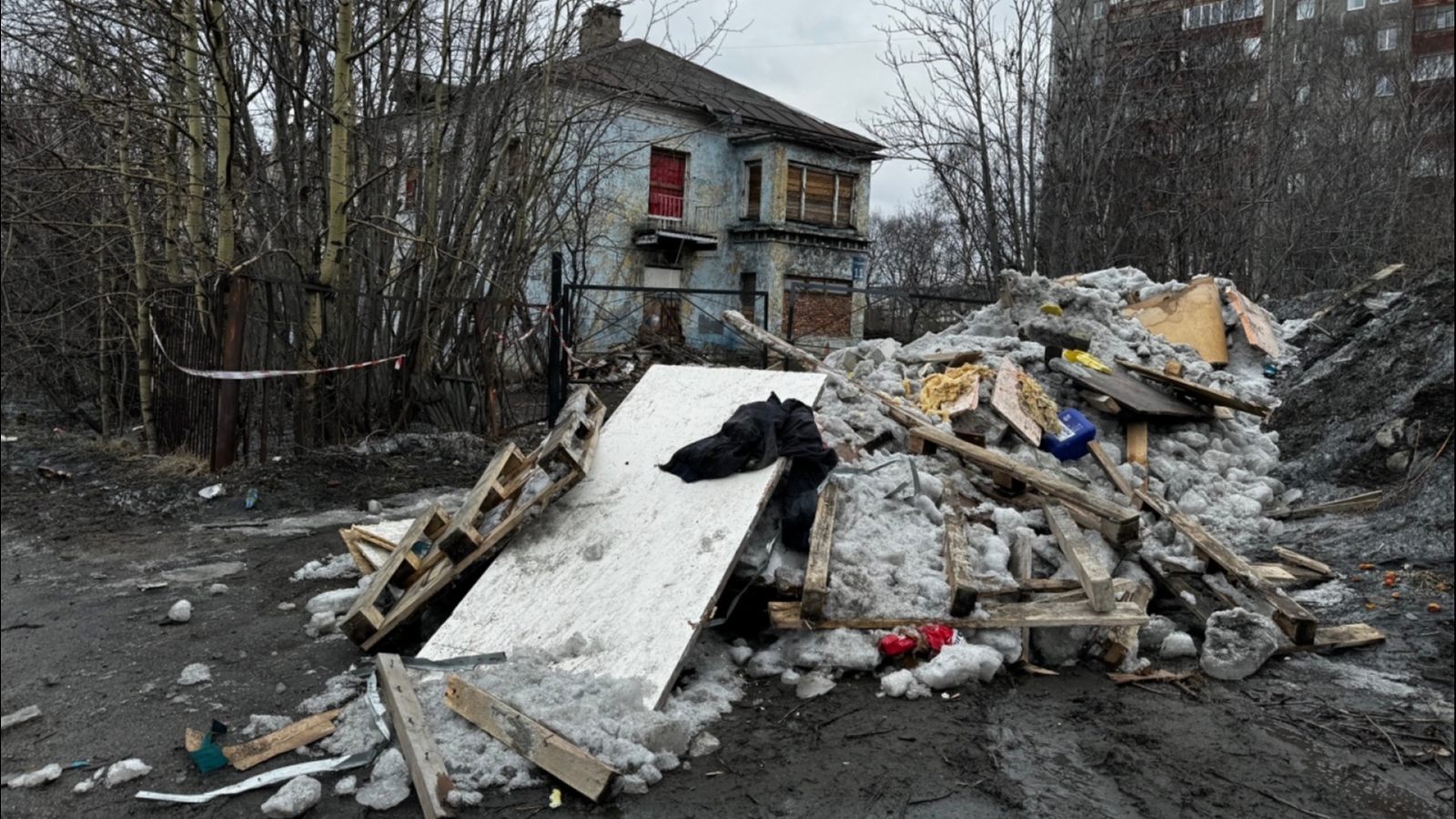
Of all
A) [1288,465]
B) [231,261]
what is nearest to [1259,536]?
[1288,465]

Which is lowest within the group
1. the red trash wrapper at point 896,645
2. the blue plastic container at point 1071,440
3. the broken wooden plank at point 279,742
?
the broken wooden plank at point 279,742

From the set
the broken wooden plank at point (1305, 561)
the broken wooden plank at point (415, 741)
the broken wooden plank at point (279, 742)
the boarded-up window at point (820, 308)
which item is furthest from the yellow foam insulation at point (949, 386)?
the boarded-up window at point (820, 308)

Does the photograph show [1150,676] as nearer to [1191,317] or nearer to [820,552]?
[820,552]

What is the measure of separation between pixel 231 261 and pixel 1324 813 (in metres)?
8.57

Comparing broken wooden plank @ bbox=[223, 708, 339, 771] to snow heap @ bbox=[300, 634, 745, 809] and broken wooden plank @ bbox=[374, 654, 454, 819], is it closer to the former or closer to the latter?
snow heap @ bbox=[300, 634, 745, 809]

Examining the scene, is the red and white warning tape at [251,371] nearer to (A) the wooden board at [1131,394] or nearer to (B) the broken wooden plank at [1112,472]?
(A) the wooden board at [1131,394]

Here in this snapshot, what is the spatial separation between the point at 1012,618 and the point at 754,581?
47.8 inches

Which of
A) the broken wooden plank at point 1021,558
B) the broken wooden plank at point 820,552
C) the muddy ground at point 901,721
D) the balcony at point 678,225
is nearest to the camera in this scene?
the muddy ground at point 901,721

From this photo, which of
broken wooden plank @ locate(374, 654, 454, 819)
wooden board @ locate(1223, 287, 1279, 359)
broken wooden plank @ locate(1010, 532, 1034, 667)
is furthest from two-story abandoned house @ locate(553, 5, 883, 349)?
broken wooden plank @ locate(374, 654, 454, 819)

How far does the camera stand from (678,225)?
25438 millimetres

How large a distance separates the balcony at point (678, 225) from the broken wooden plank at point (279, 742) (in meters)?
21.1

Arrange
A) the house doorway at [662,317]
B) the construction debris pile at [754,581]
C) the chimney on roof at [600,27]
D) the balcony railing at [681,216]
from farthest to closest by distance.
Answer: the balcony railing at [681,216] < the house doorway at [662,317] < the chimney on roof at [600,27] < the construction debris pile at [754,581]

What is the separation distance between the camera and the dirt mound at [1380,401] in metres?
6.16

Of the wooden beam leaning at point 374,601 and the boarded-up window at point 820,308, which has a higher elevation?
the boarded-up window at point 820,308
